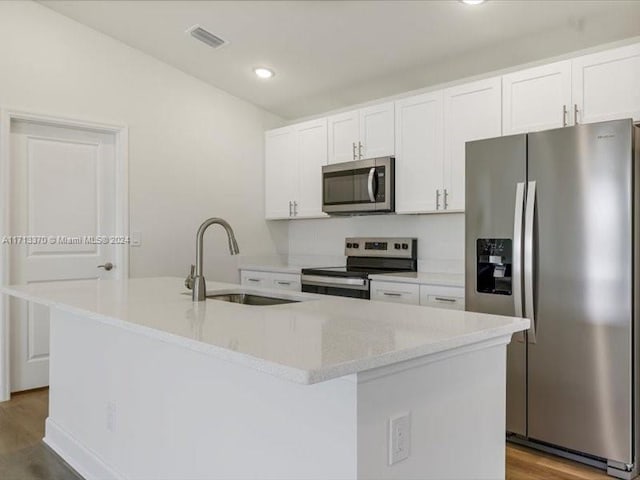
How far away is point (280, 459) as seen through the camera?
4.98 feet

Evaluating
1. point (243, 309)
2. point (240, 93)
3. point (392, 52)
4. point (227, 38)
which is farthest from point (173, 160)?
point (243, 309)

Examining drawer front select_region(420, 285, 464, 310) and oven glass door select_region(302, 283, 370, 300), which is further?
oven glass door select_region(302, 283, 370, 300)

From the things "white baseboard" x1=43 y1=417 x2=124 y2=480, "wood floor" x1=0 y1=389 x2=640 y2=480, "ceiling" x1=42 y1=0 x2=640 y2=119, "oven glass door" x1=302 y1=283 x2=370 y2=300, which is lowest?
"wood floor" x1=0 y1=389 x2=640 y2=480

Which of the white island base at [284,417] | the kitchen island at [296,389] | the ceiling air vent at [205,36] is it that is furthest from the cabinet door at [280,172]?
the white island base at [284,417]

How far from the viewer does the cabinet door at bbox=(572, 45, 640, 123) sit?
2.80 m

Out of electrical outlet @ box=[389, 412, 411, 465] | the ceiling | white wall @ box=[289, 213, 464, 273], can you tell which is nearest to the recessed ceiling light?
the ceiling

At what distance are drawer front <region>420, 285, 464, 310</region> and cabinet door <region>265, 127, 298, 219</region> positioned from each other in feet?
6.26

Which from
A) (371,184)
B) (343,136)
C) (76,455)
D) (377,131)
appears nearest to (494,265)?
(371,184)

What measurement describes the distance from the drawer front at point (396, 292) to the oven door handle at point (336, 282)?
0.10 meters

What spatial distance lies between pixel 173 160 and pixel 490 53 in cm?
273

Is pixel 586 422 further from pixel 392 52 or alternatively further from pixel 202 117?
pixel 202 117

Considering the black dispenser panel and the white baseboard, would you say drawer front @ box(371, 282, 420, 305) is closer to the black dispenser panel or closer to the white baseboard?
the black dispenser panel

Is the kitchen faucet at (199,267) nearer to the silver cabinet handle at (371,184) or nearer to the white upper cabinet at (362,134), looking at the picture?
the silver cabinet handle at (371,184)

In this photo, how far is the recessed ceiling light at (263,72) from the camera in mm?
4333
